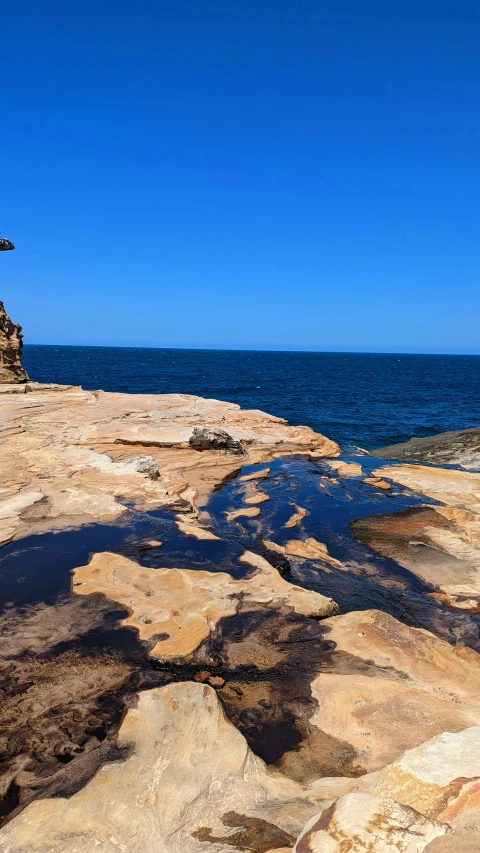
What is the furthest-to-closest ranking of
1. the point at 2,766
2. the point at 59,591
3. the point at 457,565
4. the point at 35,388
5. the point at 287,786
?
the point at 35,388 → the point at 457,565 → the point at 59,591 → the point at 2,766 → the point at 287,786

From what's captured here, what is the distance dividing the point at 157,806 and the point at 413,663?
10.4 ft

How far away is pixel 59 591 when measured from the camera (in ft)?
21.2

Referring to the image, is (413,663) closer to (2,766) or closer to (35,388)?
(2,766)

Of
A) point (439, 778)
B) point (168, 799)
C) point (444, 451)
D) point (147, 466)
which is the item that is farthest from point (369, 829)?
point (444, 451)

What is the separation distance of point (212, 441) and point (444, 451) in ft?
36.7

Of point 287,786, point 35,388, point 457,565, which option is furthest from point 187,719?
point 35,388

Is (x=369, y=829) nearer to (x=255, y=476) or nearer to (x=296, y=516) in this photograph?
(x=296, y=516)

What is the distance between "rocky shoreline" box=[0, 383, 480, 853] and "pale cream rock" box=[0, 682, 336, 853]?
1 centimetres

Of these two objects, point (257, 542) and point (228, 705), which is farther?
point (257, 542)

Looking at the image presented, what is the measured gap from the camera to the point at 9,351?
76.3 ft

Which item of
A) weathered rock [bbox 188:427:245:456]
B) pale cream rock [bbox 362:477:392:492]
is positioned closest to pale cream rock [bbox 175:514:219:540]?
weathered rock [bbox 188:427:245:456]

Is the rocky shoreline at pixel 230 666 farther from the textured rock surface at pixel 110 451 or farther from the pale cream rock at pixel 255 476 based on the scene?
the pale cream rock at pixel 255 476

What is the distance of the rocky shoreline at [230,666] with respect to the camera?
301 centimetres

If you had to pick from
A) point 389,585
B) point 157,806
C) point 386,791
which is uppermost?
point 386,791
